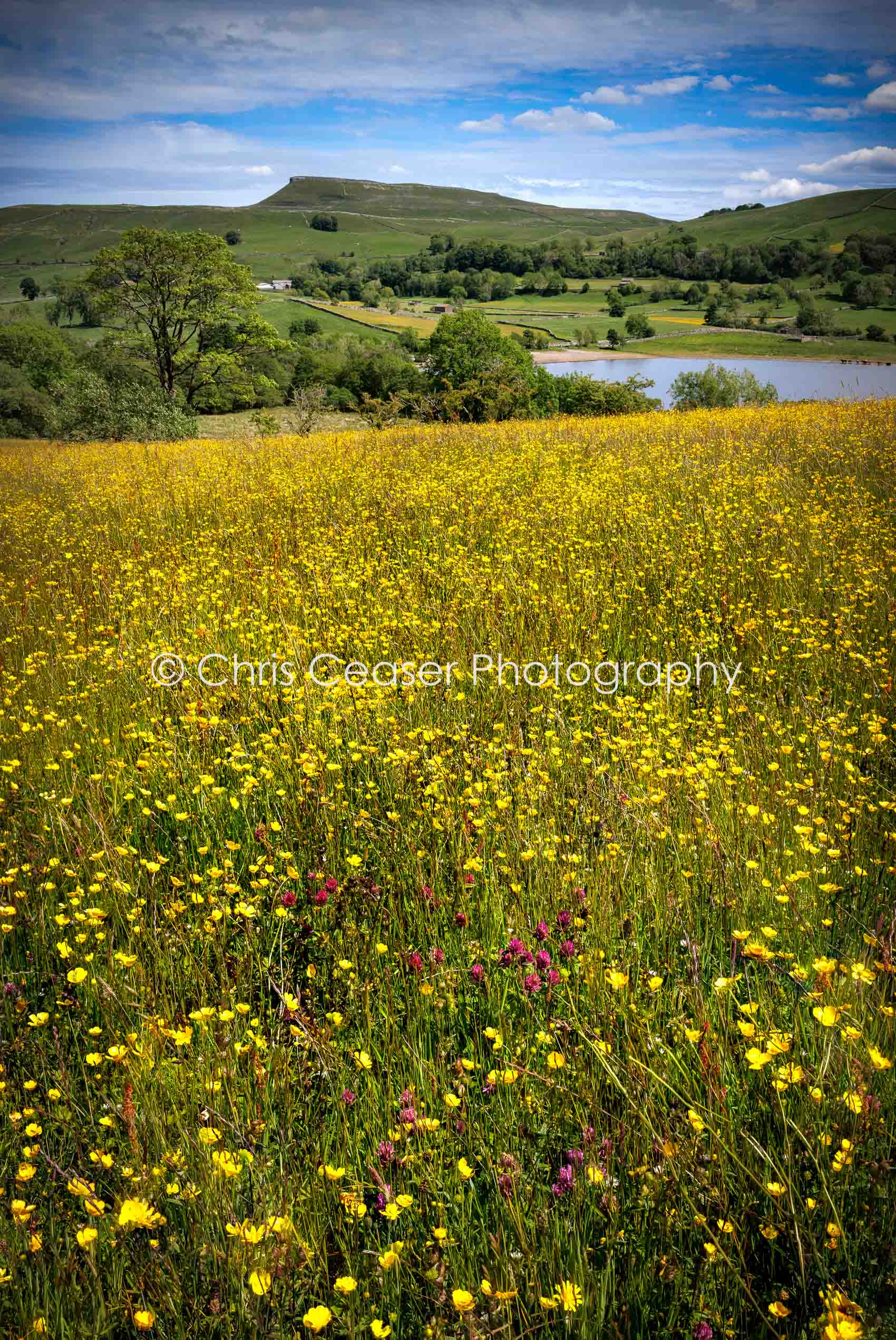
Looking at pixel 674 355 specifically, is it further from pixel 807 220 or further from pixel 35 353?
pixel 807 220

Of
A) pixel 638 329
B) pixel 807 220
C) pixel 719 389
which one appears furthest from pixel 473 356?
pixel 807 220

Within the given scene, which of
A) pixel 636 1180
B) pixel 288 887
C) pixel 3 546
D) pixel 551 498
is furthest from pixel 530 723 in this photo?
pixel 3 546

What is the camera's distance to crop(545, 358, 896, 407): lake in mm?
20422

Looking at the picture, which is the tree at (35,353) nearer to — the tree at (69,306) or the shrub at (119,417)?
the tree at (69,306)

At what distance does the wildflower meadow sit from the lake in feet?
53.6

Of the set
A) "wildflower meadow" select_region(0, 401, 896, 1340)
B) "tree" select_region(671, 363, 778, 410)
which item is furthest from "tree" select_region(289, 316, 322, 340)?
"wildflower meadow" select_region(0, 401, 896, 1340)

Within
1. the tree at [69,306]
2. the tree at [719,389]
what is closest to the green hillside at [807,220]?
the tree at [69,306]

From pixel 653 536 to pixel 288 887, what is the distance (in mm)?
5147

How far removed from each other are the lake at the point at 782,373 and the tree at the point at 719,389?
0.79 metres

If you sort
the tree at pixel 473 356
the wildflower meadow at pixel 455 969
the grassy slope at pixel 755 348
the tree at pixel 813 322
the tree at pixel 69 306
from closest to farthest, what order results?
1. the wildflower meadow at pixel 455 969
2. the tree at pixel 473 356
3. the grassy slope at pixel 755 348
4. the tree at pixel 813 322
5. the tree at pixel 69 306

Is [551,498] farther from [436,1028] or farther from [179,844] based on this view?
[436,1028]

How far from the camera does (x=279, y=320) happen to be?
85.4m

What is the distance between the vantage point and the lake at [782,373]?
2042 centimetres

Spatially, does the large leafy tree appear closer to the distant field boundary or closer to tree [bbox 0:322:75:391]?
tree [bbox 0:322:75:391]
